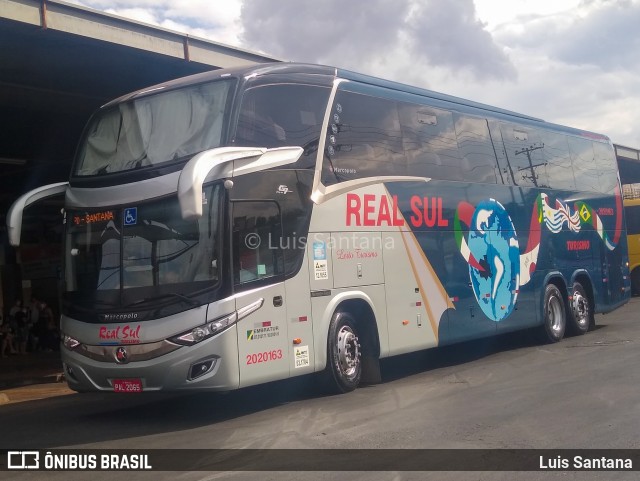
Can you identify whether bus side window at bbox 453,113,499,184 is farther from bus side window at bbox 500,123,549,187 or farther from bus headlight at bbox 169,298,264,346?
bus headlight at bbox 169,298,264,346

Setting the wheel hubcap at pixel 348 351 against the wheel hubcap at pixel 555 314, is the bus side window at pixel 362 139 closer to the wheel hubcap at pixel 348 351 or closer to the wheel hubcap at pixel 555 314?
the wheel hubcap at pixel 348 351

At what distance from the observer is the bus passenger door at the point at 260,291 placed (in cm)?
914

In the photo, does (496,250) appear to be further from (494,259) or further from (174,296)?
(174,296)

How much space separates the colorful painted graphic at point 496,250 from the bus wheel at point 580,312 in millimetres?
1831

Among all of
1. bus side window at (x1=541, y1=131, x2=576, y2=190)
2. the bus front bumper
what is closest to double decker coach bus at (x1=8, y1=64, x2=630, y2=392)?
the bus front bumper

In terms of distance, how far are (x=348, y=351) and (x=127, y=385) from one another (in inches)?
122

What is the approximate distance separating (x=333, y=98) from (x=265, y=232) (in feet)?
8.17

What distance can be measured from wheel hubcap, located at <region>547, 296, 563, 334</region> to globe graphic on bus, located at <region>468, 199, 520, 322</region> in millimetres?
1689

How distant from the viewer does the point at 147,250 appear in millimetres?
9242

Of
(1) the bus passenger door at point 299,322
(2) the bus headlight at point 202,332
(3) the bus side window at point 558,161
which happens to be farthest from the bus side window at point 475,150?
(2) the bus headlight at point 202,332

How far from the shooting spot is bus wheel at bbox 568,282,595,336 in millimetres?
16766

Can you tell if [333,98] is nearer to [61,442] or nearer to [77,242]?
[77,242]

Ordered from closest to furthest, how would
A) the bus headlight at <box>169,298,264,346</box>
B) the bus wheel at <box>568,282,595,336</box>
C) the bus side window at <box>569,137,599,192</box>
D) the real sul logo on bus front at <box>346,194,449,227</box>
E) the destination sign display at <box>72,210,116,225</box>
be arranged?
1. the bus headlight at <box>169,298,264,346</box>
2. the destination sign display at <box>72,210,116,225</box>
3. the real sul logo on bus front at <box>346,194,449,227</box>
4. the bus wheel at <box>568,282,595,336</box>
5. the bus side window at <box>569,137,599,192</box>

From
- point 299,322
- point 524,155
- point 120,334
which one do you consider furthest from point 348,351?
point 524,155
